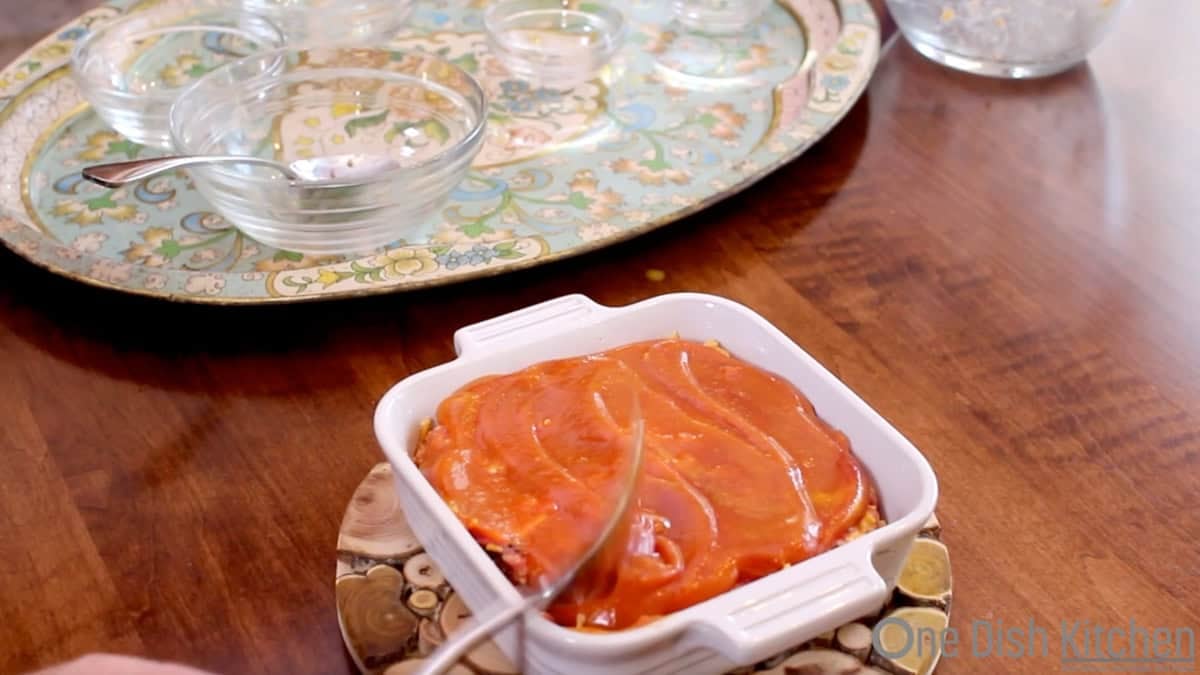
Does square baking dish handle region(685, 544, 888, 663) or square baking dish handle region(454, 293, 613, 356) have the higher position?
square baking dish handle region(685, 544, 888, 663)

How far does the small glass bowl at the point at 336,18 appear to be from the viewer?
120 centimetres

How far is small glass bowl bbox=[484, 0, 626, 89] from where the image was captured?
1169 mm

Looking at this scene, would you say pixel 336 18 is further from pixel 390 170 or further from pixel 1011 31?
pixel 1011 31

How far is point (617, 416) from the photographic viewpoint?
2.15 feet

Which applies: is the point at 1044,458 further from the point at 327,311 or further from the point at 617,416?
the point at 327,311

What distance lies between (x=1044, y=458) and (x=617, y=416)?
301mm

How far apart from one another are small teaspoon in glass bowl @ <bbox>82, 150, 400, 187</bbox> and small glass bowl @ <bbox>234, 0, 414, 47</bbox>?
23 cm

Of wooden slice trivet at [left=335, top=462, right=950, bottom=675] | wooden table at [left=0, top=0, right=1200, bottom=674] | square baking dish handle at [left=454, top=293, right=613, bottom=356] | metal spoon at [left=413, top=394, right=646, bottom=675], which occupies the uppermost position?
metal spoon at [left=413, top=394, right=646, bottom=675]

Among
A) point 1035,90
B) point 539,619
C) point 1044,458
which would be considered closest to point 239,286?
point 539,619

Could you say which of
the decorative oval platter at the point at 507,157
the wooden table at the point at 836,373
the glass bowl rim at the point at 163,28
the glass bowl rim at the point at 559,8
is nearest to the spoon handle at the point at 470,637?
the wooden table at the point at 836,373

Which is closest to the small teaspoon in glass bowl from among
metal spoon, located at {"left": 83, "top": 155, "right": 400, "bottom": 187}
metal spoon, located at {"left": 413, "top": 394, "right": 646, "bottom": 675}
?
metal spoon, located at {"left": 83, "top": 155, "right": 400, "bottom": 187}

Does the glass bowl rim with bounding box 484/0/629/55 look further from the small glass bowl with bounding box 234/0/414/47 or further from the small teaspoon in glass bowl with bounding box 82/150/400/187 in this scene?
the small teaspoon in glass bowl with bounding box 82/150/400/187

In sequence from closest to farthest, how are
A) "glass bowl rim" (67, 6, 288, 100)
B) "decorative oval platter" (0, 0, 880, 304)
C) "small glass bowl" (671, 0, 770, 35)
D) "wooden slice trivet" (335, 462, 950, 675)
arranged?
1. "wooden slice trivet" (335, 462, 950, 675)
2. "decorative oval platter" (0, 0, 880, 304)
3. "glass bowl rim" (67, 6, 288, 100)
4. "small glass bowl" (671, 0, 770, 35)

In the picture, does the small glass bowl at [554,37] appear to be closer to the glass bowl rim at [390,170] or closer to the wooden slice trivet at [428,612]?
the glass bowl rim at [390,170]
